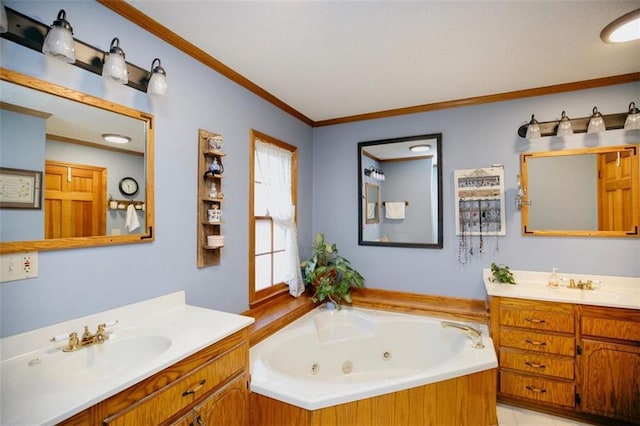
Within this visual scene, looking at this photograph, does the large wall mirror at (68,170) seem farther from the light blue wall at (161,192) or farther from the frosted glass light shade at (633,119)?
the frosted glass light shade at (633,119)

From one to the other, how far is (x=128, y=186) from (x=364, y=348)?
2.23 meters

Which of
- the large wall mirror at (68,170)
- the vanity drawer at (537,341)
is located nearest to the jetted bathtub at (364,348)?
the vanity drawer at (537,341)

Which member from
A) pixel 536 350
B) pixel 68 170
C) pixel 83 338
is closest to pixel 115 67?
pixel 68 170

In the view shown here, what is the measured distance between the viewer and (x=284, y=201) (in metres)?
2.90

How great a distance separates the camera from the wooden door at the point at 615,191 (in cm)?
230

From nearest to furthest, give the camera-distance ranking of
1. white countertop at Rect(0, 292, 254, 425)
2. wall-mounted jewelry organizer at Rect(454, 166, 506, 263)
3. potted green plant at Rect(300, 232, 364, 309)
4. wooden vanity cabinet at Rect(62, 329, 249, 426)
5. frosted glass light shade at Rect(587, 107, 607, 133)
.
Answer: white countertop at Rect(0, 292, 254, 425), wooden vanity cabinet at Rect(62, 329, 249, 426), frosted glass light shade at Rect(587, 107, 607, 133), wall-mounted jewelry organizer at Rect(454, 166, 506, 263), potted green plant at Rect(300, 232, 364, 309)

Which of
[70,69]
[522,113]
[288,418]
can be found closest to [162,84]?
[70,69]

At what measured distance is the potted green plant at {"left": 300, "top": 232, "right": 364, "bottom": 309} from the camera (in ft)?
9.37

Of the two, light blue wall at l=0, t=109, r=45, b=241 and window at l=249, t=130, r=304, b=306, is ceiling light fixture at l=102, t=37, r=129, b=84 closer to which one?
light blue wall at l=0, t=109, r=45, b=241

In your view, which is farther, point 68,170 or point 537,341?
point 537,341

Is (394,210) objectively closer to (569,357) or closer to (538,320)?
(538,320)

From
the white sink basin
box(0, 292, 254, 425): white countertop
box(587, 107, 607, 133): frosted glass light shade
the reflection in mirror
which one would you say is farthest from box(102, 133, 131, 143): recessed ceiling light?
box(587, 107, 607, 133): frosted glass light shade

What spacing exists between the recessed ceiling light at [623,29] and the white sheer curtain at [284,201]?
7.70 feet

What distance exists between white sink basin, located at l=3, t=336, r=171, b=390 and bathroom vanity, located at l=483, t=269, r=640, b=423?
230cm
